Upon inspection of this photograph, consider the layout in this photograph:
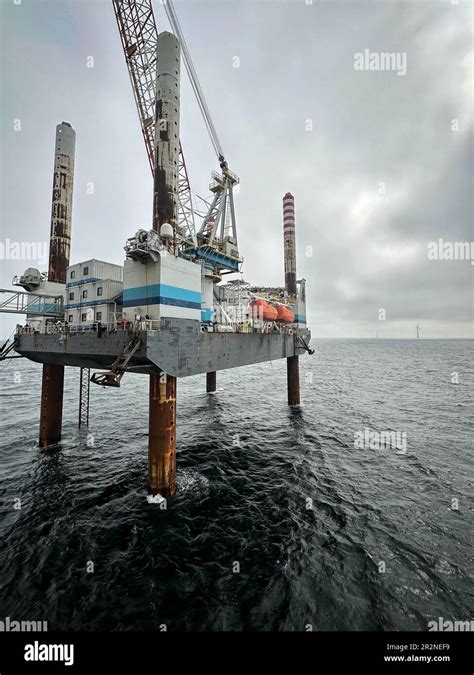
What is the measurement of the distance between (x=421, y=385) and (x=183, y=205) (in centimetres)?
5584

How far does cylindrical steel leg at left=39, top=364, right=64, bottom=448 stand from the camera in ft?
75.0

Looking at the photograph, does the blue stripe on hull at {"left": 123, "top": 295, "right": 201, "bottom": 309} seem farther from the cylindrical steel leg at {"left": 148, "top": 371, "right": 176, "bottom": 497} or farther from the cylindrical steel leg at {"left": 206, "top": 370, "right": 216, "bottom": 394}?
the cylindrical steel leg at {"left": 206, "top": 370, "right": 216, "bottom": 394}

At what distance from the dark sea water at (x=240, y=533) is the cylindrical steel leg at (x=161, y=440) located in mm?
1036

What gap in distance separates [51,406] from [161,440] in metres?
14.4

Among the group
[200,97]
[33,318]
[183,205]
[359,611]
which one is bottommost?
[359,611]

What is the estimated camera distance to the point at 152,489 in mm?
15281

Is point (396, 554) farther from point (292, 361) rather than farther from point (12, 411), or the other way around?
point (12, 411)

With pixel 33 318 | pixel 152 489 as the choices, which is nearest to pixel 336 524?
pixel 152 489

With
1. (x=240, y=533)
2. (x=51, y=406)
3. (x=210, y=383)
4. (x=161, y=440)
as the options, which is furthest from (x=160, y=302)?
(x=210, y=383)

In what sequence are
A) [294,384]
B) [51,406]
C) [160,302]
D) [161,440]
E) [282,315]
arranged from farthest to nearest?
[294,384]
[282,315]
[51,406]
[160,302]
[161,440]

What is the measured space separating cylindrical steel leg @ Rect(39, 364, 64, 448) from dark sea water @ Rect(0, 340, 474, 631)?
1.65 metres

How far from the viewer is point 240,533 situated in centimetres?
1268

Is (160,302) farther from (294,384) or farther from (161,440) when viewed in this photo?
(294,384)

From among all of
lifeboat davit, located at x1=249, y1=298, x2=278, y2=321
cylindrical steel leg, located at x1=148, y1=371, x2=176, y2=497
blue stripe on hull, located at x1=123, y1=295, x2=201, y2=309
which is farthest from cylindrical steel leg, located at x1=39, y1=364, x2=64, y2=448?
lifeboat davit, located at x1=249, y1=298, x2=278, y2=321
